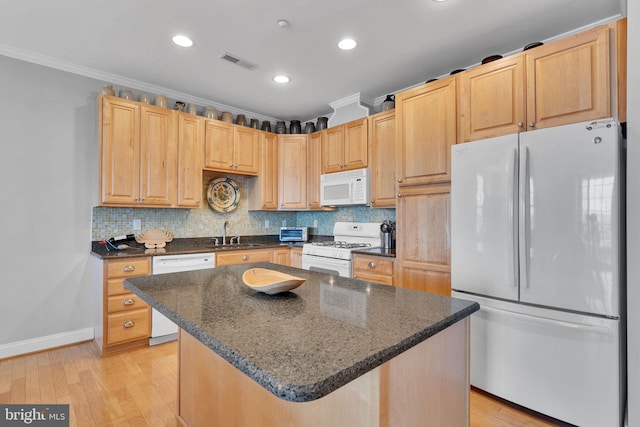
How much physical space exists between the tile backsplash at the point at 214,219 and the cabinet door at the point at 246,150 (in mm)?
365

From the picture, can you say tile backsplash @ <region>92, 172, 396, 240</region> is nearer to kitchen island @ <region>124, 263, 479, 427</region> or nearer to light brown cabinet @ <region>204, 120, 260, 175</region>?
light brown cabinet @ <region>204, 120, 260, 175</region>

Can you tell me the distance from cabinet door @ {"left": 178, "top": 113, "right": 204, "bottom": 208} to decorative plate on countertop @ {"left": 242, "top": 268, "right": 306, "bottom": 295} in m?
2.13

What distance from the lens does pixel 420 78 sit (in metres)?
3.23

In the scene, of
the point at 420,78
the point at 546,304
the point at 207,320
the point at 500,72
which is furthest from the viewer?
the point at 420,78

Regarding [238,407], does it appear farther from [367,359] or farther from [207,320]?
[367,359]

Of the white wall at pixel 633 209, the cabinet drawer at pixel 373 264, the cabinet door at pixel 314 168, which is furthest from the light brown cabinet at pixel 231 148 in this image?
the white wall at pixel 633 209

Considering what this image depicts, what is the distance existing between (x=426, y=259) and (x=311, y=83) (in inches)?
85.8

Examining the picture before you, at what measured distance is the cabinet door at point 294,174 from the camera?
4238 millimetres

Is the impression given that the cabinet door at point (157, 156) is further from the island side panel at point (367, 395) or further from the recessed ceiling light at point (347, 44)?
the island side panel at point (367, 395)

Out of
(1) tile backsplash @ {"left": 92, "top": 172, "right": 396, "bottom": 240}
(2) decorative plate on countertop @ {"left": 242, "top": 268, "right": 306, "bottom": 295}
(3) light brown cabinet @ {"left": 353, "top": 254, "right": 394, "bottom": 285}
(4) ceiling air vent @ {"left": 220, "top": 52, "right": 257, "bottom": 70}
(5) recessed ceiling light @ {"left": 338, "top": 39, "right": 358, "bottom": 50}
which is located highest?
(5) recessed ceiling light @ {"left": 338, "top": 39, "right": 358, "bottom": 50}

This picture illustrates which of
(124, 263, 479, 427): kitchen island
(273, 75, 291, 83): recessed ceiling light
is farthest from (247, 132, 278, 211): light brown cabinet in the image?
(124, 263, 479, 427): kitchen island

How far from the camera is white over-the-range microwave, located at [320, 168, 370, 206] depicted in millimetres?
3484

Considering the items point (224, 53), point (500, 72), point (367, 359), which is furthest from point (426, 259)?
point (224, 53)

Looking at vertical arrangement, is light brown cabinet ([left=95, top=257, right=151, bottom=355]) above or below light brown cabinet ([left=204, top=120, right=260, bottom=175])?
below
